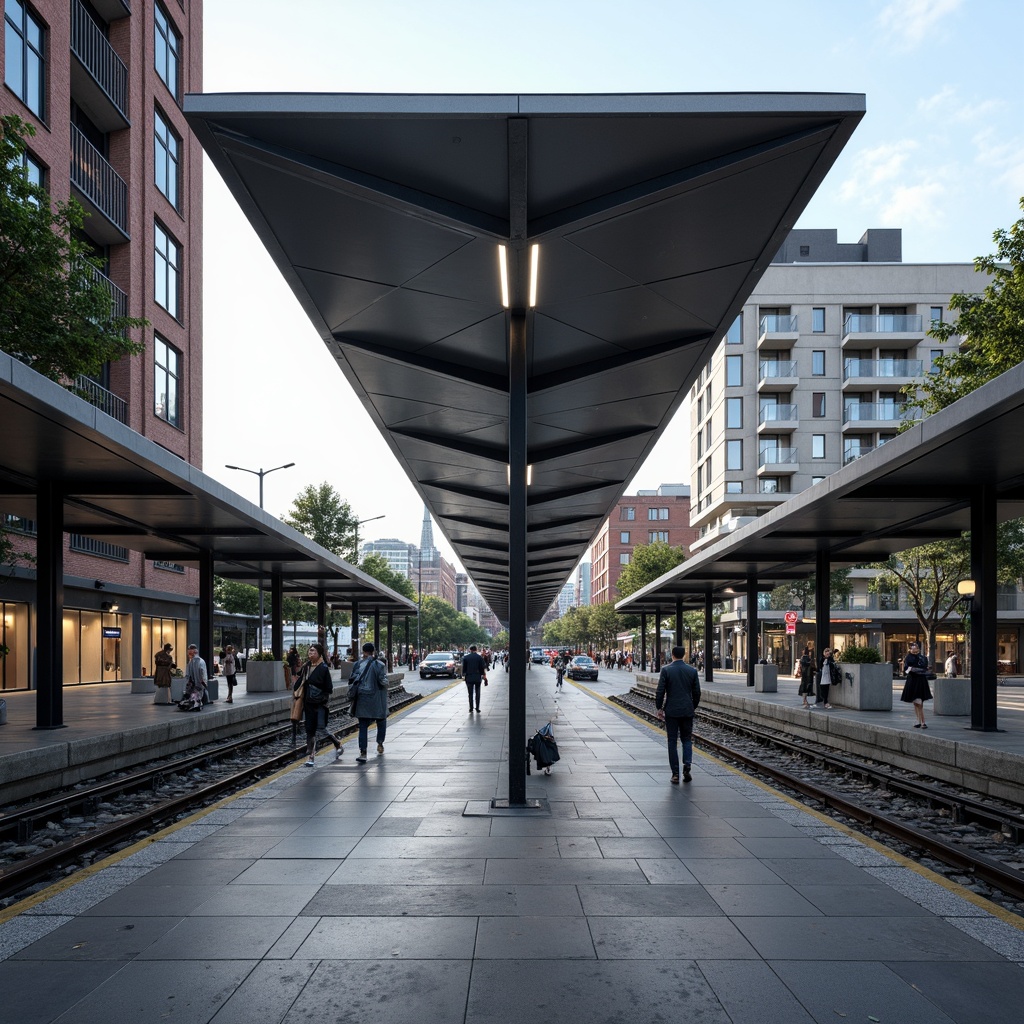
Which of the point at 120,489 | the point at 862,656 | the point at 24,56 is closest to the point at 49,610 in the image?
the point at 120,489

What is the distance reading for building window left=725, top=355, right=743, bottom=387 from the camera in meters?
68.6

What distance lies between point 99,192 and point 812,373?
49874mm

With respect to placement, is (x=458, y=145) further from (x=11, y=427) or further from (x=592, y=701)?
(x=592, y=701)

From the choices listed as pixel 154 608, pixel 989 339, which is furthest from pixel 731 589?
pixel 154 608

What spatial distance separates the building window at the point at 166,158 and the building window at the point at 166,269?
1.72 meters

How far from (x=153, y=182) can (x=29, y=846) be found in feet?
104

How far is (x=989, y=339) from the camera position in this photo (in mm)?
22297

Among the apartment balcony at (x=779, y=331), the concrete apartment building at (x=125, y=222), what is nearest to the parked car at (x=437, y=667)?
the concrete apartment building at (x=125, y=222)

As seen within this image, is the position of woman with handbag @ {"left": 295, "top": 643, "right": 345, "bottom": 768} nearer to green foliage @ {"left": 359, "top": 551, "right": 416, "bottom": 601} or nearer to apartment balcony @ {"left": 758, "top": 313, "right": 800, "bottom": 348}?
green foliage @ {"left": 359, "top": 551, "right": 416, "bottom": 601}

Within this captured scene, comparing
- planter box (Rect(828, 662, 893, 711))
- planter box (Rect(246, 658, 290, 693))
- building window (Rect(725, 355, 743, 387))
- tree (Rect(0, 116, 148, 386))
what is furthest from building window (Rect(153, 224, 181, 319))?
building window (Rect(725, 355, 743, 387))

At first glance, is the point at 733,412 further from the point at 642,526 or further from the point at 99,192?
the point at 642,526

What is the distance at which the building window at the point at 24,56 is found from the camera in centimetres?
2512

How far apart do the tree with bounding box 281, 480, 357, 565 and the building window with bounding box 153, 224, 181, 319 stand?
21.7 meters

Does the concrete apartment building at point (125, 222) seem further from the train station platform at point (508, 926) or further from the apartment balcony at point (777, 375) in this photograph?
the apartment balcony at point (777, 375)
